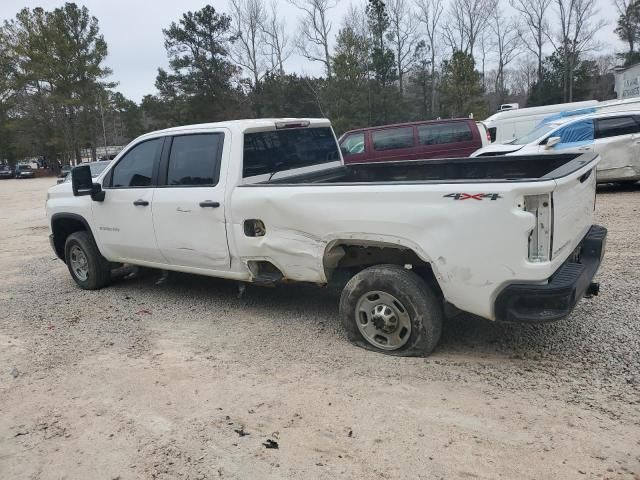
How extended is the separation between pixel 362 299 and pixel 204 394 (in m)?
1.37

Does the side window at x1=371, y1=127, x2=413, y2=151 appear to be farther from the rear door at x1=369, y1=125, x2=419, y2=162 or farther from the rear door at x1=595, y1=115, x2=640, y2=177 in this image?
the rear door at x1=595, y1=115, x2=640, y2=177

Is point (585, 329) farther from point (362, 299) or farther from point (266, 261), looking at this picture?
point (266, 261)

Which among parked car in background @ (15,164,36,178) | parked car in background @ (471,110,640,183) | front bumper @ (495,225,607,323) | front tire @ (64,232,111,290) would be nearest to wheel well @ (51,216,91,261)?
front tire @ (64,232,111,290)

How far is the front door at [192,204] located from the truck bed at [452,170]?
0.58 m

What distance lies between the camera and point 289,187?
4.30 m

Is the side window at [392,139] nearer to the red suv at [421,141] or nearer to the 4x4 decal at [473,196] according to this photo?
A: the red suv at [421,141]

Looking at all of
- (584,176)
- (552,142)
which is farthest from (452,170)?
(552,142)

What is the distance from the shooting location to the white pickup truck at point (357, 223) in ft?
11.0

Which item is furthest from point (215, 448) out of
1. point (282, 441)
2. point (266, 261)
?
point (266, 261)

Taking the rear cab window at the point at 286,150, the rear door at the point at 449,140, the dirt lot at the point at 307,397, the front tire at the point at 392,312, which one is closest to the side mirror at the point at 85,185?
the dirt lot at the point at 307,397

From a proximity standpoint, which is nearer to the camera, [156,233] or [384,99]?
[156,233]

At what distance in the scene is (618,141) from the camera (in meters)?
11.0

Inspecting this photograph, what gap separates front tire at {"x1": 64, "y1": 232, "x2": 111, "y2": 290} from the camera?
6426 mm

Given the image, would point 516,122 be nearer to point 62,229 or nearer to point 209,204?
point 62,229
